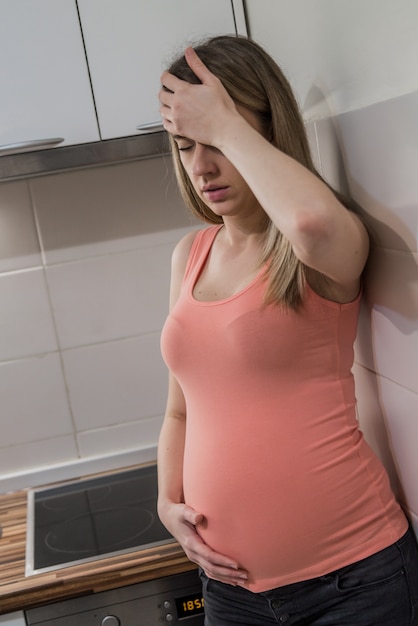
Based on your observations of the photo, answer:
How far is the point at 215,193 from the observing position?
3.93ft

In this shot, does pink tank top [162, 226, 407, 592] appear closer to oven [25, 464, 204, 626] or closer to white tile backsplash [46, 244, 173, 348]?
oven [25, 464, 204, 626]

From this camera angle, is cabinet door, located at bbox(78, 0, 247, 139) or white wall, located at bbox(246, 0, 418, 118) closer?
white wall, located at bbox(246, 0, 418, 118)

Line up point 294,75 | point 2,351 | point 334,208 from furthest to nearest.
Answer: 1. point 2,351
2. point 294,75
3. point 334,208

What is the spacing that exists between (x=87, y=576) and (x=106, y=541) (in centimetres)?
17

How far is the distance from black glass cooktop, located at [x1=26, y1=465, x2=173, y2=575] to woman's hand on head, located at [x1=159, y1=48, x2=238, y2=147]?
0.82 m

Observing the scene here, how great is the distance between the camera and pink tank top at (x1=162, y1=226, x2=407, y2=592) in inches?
45.6

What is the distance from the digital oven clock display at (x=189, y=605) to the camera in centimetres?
151

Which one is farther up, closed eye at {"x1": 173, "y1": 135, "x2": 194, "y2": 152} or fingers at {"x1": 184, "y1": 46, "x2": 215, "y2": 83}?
fingers at {"x1": 184, "y1": 46, "x2": 215, "y2": 83}

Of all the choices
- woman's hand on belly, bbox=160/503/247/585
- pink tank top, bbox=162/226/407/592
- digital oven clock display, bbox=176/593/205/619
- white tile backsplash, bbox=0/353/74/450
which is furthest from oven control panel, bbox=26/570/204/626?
white tile backsplash, bbox=0/353/74/450

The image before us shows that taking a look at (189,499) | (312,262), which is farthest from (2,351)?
(312,262)

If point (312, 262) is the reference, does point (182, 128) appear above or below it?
above

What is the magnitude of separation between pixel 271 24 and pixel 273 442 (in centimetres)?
81

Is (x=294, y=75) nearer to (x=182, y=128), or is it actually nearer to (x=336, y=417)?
(x=182, y=128)

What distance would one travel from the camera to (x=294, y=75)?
145 centimetres
